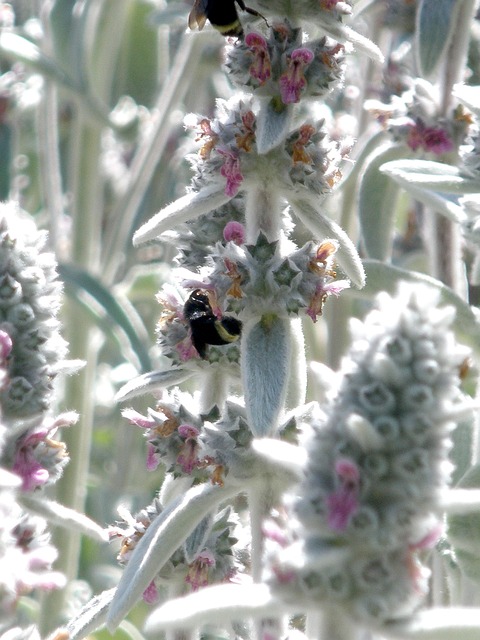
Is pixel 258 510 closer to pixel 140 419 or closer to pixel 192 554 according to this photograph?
pixel 192 554

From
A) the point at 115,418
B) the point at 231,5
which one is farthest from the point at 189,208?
the point at 115,418

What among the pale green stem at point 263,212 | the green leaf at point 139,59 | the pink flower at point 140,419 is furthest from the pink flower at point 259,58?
the green leaf at point 139,59

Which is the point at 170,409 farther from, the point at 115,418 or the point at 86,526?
the point at 115,418

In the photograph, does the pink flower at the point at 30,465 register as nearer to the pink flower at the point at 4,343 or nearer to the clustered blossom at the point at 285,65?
the pink flower at the point at 4,343

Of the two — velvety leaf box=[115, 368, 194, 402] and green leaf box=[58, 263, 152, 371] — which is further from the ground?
green leaf box=[58, 263, 152, 371]

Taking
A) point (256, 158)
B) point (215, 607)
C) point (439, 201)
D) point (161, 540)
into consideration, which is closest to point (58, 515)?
point (161, 540)

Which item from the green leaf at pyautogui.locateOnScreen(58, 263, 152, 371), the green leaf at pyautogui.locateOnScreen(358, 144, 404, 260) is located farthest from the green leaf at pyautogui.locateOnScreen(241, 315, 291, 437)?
the green leaf at pyautogui.locateOnScreen(58, 263, 152, 371)

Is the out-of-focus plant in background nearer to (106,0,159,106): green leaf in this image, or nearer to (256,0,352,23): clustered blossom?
(256,0,352,23): clustered blossom
